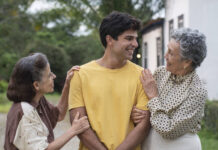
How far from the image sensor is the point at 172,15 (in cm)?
1536

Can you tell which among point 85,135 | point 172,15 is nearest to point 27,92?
point 85,135

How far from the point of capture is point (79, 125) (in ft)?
9.43

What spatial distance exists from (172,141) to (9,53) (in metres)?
27.2

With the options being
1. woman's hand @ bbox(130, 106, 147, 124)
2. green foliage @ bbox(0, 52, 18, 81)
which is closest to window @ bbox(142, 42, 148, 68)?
green foliage @ bbox(0, 52, 18, 81)

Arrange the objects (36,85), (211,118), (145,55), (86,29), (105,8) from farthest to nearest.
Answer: (86,29) < (145,55) < (105,8) < (211,118) < (36,85)

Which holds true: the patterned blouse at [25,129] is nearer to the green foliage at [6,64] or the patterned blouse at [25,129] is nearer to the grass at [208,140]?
the grass at [208,140]

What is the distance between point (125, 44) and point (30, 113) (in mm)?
875

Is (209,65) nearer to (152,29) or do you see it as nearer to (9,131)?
(152,29)

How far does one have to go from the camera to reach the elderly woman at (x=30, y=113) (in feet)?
8.70

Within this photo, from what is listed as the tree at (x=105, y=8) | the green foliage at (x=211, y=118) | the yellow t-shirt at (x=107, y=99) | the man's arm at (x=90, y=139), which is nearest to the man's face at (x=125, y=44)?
the yellow t-shirt at (x=107, y=99)

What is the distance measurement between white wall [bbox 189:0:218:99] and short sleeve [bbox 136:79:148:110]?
34.2 feet

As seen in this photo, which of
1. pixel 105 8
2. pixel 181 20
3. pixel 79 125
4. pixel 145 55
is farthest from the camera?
pixel 145 55

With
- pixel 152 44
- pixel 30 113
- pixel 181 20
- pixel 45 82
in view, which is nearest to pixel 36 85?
pixel 45 82

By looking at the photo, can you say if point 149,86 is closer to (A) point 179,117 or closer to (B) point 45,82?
(A) point 179,117
